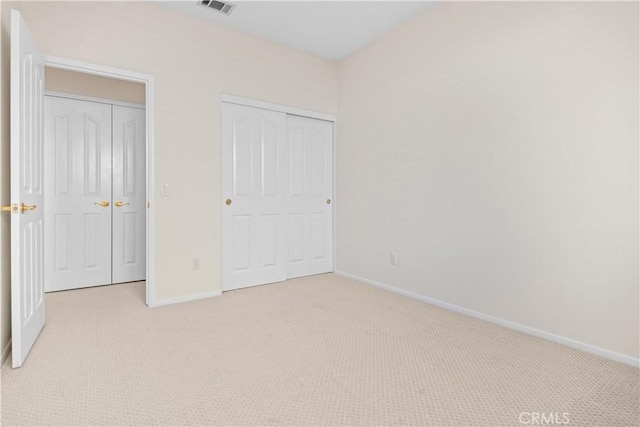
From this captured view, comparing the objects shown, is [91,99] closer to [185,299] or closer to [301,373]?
[185,299]

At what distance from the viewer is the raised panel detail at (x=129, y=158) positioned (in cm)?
387

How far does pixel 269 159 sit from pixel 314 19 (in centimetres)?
148

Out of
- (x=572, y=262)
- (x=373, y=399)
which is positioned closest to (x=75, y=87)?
(x=373, y=399)

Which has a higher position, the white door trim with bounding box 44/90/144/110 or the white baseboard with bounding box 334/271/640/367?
the white door trim with bounding box 44/90/144/110

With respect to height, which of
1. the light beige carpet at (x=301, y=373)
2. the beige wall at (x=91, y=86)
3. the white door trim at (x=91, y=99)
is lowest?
the light beige carpet at (x=301, y=373)

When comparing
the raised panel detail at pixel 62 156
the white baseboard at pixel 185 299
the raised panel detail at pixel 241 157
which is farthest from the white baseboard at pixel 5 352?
the raised panel detail at pixel 241 157

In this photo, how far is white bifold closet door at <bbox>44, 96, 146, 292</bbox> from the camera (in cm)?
350

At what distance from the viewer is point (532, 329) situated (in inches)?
95.5

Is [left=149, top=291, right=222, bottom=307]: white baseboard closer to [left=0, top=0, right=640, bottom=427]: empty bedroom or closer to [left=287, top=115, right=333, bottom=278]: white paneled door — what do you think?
[left=0, top=0, right=640, bottom=427]: empty bedroom

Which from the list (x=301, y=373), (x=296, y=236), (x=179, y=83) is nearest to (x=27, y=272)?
(x=301, y=373)

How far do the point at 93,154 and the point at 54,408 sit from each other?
9.65 ft

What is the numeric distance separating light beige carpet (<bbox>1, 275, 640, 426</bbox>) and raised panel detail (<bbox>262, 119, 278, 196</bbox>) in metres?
1.51

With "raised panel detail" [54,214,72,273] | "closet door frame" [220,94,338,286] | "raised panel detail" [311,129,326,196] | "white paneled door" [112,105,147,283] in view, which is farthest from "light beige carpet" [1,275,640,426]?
"raised panel detail" [311,129,326,196]

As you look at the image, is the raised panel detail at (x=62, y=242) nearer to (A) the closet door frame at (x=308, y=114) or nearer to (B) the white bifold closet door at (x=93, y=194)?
(B) the white bifold closet door at (x=93, y=194)
